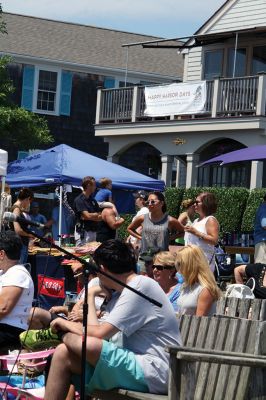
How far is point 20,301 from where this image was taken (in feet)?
28.1

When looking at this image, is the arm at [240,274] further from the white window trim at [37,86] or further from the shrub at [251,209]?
the white window trim at [37,86]

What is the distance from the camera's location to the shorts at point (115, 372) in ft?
22.2

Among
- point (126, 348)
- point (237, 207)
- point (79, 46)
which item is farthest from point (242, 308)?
point (79, 46)

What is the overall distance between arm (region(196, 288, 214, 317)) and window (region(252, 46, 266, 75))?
72.4 feet

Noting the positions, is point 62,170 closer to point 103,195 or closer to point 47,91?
point 103,195

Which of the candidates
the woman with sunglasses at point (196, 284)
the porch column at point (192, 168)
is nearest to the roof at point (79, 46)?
the porch column at point (192, 168)

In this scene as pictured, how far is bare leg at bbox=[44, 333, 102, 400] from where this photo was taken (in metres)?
6.75

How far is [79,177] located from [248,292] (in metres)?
8.59

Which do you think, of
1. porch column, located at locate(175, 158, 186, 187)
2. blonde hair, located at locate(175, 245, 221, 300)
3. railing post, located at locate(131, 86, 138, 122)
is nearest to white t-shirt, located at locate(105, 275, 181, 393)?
blonde hair, located at locate(175, 245, 221, 300)

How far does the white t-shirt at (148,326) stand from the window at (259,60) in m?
24.0

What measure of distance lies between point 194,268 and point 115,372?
7.36 feet

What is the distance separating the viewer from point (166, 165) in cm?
3103

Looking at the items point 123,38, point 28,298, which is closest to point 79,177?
point 28,298

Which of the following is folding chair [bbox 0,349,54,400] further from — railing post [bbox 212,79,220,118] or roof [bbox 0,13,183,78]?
roof [bbox 0,13,183,78]
